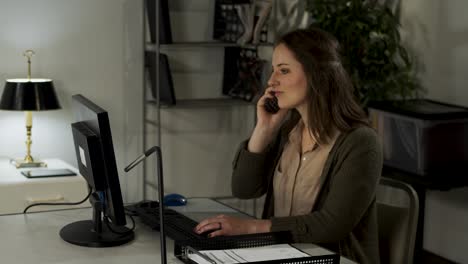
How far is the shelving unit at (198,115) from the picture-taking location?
4.71 metres

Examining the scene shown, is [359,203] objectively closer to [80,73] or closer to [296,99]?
[296,99]

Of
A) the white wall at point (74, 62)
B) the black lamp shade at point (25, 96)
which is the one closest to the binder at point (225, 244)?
the black lamp shade at point (25, 96)

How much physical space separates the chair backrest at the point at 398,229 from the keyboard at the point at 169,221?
22.9 inches

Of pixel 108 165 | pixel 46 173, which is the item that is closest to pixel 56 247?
pixel 108 165

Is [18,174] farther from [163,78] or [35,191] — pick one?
[163,78]

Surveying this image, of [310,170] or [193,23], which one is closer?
[310,170]

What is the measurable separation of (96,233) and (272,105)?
0.70 meters

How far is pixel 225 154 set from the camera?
5059mm

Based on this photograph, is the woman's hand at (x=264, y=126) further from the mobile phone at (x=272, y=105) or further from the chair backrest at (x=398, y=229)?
the chair backrest at (x=398, y=229)

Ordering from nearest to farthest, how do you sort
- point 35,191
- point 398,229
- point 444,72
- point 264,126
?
point 398,229, point 264,126, point 35,191, point 444,72

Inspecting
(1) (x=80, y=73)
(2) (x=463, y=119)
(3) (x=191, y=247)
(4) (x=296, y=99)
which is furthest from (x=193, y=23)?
(3) (x=191, y=247)

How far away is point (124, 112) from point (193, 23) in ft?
2.20

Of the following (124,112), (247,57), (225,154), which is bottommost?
(225,154)

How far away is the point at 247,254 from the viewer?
2043 millimetres
